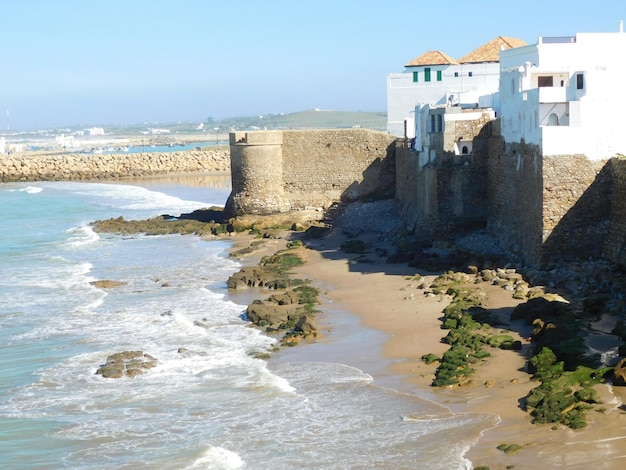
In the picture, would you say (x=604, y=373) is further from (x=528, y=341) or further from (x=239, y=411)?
(x=239, y=411)

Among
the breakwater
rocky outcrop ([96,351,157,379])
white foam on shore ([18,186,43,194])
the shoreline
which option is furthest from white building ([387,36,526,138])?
the breakwater

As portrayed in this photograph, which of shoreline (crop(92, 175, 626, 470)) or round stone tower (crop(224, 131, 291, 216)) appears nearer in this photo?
shoreline (crop(92, 175, 626, 470))

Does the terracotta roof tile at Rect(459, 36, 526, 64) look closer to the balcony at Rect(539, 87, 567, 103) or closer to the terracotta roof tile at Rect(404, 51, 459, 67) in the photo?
the terracotta roof tile at Rect(404, 51, 459, 67)

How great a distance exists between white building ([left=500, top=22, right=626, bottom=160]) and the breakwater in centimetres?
4240

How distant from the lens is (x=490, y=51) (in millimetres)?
34094

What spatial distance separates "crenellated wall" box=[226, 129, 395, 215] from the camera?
2959 cm

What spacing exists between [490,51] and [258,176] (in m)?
10.1

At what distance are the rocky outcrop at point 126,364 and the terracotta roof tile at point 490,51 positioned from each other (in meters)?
22.0

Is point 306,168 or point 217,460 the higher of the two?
point 306,168

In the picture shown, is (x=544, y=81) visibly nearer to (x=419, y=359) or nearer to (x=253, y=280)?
(x=253, y=280)

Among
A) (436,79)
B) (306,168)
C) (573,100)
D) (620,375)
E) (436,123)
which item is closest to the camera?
(620,375)

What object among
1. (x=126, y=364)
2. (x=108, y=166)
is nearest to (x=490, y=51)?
(x=126, y=364)

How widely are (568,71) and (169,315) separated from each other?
1001 centimetres

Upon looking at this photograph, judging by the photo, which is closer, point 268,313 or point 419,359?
point 419,359
